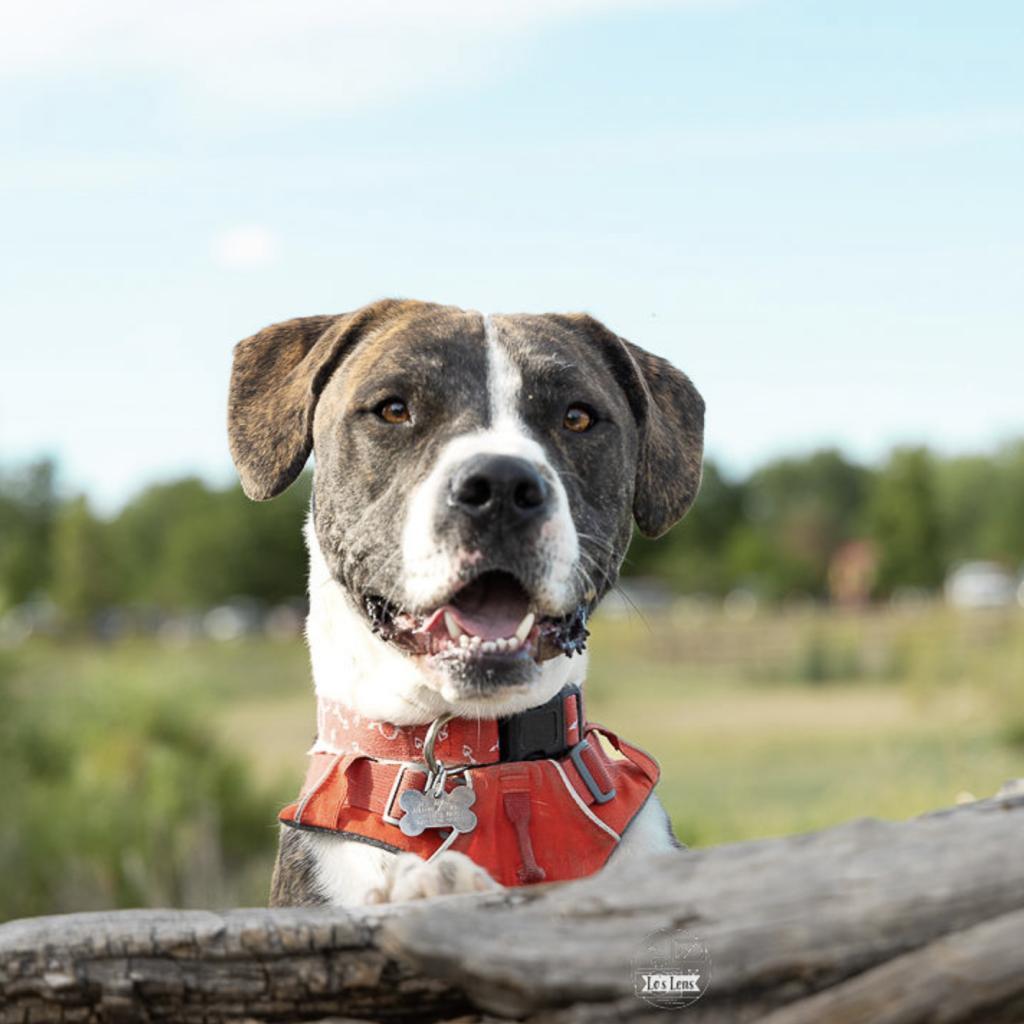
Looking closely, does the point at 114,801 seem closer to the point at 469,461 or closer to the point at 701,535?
the point at 469,461

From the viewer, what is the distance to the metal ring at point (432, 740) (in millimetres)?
3299

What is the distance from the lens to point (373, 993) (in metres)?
2.37

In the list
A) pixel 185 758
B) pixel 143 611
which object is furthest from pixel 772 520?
pixel 185 758

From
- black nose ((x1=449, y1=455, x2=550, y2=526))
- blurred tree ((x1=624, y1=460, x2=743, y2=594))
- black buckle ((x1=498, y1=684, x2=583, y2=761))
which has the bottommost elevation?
blurred tree ((x1=624, y1=460, x2=743, y2=594))

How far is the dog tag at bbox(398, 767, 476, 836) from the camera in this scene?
3.24 m

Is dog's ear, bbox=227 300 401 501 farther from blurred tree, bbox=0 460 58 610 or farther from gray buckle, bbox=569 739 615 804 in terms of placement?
blurred tree, bbox=0 460 58 610

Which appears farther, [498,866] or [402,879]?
[498,866]

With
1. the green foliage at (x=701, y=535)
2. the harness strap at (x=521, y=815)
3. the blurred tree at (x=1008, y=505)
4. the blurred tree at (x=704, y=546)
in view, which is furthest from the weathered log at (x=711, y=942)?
the blurred tree at (x=1008, y=505)

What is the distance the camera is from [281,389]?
13.2ft

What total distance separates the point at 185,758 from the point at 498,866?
9137mm

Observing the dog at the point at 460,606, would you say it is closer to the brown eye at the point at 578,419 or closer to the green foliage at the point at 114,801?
the brown eye at the point at 578,419

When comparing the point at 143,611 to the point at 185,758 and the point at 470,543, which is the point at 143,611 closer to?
the point at 185,758

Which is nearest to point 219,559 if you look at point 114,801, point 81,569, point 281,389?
point 81,569

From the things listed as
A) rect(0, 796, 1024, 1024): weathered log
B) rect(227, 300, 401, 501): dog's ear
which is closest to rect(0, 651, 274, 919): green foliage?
rect(227, 300, 401, 501): dog's ear
